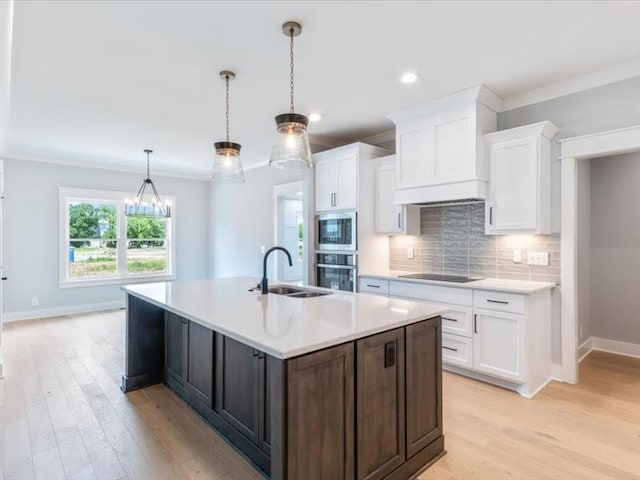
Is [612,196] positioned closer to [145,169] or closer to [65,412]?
[65,412]

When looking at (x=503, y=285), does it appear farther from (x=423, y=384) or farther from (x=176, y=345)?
(x=176, y=345)

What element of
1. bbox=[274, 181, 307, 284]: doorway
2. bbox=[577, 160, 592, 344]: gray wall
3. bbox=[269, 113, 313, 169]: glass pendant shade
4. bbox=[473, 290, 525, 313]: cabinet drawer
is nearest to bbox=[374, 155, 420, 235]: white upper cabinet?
bbox=[473, 290, 525, 313]: cabinet drawer

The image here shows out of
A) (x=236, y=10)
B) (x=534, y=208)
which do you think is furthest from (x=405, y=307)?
(x=236, y=10)

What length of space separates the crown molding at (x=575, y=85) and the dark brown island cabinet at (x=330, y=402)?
2504mm

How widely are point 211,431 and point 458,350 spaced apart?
223 cm

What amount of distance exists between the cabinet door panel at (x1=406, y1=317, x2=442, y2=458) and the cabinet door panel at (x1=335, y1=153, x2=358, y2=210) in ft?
7.53

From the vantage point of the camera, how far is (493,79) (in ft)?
10.1

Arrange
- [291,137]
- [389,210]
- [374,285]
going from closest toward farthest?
[291,137] → [374,285] → [389,210]

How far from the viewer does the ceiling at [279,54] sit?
7.11 ft

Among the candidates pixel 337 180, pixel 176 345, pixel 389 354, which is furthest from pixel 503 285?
pixel 176 345

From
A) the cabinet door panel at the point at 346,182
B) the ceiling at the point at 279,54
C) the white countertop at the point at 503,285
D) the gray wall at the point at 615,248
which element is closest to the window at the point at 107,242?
the ceiling at the point at 279,54

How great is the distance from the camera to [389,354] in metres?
1.85

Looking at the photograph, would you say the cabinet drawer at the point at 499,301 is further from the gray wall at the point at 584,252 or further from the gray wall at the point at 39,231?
the gray wall at the point at 39,231

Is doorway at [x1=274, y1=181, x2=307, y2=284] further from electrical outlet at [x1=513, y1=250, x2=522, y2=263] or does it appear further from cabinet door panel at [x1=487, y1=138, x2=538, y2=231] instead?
electrical outlet at [x1=513, y1=250, x2=522, y2=263]
